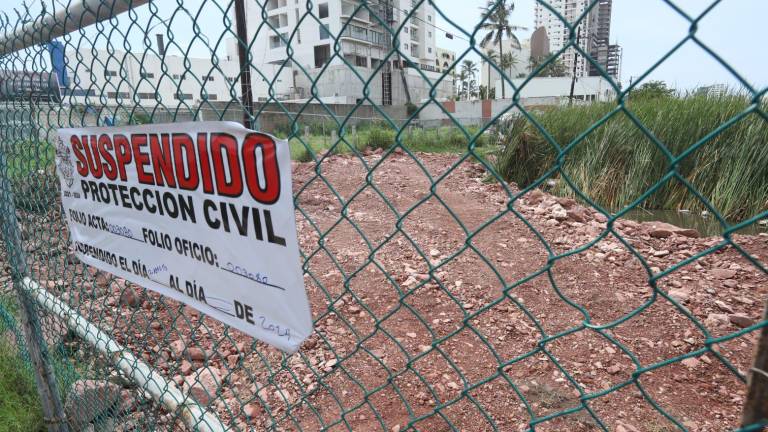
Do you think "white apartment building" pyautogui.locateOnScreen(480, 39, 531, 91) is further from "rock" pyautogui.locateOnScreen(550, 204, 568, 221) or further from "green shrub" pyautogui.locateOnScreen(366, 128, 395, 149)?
"green shrub" pyautogui.locateOnScreen(366, 128, 395, 149)

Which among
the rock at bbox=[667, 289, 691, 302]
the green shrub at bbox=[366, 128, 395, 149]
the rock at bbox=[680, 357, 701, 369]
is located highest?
the green shrub at bbox=[366, 128, 395, 149]

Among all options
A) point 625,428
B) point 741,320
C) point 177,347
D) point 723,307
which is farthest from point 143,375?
point 723,307

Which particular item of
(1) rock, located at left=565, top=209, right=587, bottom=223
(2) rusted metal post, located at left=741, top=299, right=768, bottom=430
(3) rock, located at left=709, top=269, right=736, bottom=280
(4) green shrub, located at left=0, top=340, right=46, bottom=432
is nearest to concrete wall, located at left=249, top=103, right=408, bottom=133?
(2) rusted metal post, located at left=741, top=299, right=768, bottom=430

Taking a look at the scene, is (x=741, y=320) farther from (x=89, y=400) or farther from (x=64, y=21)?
(x=64, y=21)

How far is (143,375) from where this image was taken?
1.76 metres

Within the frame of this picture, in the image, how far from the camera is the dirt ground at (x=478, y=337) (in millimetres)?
2059

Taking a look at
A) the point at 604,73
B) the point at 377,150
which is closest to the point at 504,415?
the point at 604,73

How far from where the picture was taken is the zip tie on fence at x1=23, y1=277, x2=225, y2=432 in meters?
1.60

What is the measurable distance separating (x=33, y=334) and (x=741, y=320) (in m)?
4.02

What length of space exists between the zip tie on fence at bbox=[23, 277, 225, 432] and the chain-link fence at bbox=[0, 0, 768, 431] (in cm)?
1

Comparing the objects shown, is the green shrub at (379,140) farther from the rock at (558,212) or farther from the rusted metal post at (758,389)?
the rusted metal post at (758,389)

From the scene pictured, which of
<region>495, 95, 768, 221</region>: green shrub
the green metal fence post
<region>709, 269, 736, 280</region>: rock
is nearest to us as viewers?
the green metal fence post

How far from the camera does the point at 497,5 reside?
78cm

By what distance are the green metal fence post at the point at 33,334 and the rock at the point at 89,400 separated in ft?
0.17
